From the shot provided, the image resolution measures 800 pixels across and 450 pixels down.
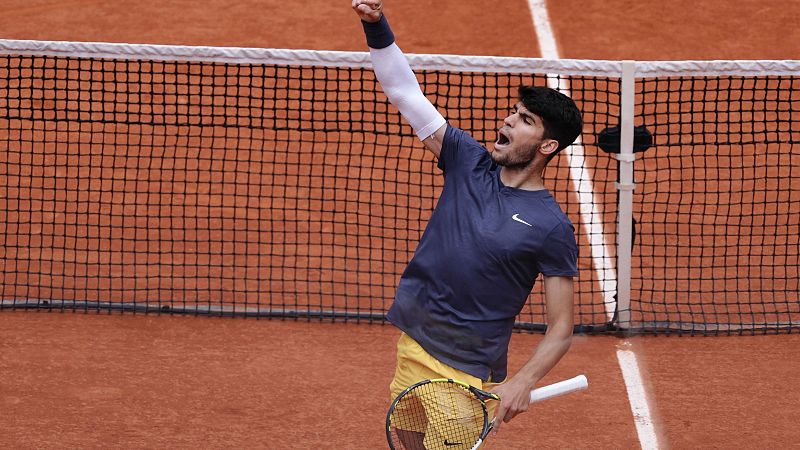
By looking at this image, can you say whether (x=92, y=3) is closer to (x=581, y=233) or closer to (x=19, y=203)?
(x=19, y=203)

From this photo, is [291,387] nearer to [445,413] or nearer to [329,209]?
[329,209]

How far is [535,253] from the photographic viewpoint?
5266 mm

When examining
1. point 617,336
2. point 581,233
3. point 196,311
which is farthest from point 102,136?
point 617,336

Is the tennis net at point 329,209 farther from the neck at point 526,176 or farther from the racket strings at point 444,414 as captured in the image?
the racket strings at point 444,414

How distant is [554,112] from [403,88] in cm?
70

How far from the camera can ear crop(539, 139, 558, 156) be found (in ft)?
17.5

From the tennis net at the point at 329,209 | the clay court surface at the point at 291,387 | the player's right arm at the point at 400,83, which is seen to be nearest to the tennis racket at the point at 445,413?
the player's right arm at the point at 400,83

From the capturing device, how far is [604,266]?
32.9ft

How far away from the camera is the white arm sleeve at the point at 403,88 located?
216 inches

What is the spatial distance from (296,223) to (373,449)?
335cm

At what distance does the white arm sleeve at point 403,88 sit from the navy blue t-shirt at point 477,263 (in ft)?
0.47

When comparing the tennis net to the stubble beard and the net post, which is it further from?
the stubble beard

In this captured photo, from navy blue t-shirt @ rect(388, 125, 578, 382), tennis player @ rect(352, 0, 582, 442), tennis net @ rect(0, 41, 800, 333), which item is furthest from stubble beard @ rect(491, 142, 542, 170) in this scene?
tennis net @ rect(0, 41, 800, 333)

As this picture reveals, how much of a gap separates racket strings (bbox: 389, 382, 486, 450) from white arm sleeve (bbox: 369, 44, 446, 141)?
3.78ft
